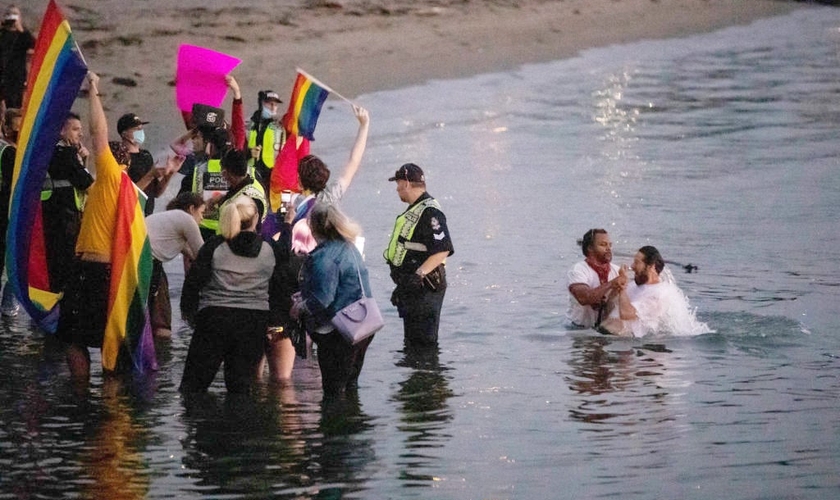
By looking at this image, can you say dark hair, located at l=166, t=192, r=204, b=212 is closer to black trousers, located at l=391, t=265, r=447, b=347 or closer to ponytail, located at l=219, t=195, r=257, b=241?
ponytail, located at l=219, t=195, r=257, b=241

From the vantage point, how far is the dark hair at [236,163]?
11.6 metres

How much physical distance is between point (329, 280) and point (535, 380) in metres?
2.21

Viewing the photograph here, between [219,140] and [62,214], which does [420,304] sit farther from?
[62,214]

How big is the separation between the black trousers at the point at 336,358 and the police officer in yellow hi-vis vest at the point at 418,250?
1.23 meters

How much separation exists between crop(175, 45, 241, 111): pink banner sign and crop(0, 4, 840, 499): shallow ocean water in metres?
1.91

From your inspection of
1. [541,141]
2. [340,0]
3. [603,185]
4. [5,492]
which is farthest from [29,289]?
[340,0]

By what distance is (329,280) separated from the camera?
10516mm

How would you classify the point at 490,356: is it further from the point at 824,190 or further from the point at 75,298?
the point at 824,190

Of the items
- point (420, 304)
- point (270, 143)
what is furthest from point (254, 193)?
point (270, 143)

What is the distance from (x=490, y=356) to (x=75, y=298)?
3.35 meters

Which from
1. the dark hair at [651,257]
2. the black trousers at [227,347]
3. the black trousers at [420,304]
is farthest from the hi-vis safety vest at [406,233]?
the dark hair at [651,257]

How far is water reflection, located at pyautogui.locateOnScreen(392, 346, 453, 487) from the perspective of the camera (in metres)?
9.73

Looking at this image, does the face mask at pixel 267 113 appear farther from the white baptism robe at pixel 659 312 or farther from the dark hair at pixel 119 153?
the white baptism robe at pixel 659 312

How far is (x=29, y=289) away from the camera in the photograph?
1196cm
